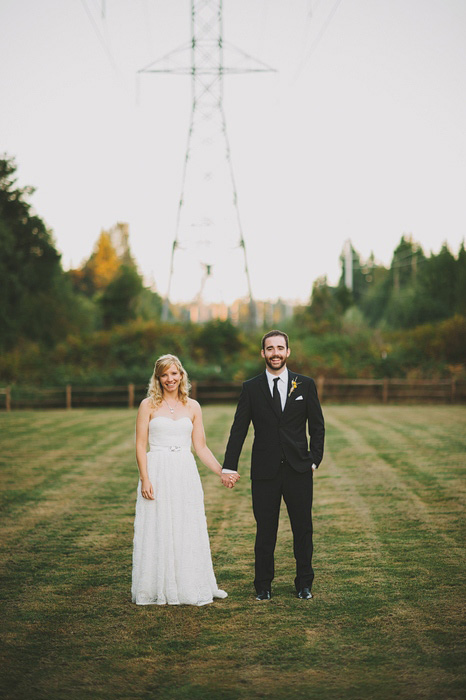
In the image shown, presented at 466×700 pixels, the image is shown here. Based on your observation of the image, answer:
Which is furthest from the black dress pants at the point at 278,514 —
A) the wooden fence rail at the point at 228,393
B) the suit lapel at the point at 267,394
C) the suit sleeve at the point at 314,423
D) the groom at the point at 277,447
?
the wooden fence rail at the point at 228,393

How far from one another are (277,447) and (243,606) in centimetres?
123

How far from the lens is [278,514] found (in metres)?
5.61

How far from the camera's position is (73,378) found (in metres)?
33.6

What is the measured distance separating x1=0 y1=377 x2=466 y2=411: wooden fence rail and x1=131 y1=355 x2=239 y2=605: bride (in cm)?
2610

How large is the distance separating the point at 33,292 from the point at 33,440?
1110 inches

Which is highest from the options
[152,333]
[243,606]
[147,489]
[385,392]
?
[152,333]

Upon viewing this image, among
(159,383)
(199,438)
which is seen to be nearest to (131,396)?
(199,438)

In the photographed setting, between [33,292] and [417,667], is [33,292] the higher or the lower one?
the higher one

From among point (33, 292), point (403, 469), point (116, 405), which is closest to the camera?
point (403, 469)

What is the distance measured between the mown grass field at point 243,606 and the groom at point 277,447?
521 millimetres

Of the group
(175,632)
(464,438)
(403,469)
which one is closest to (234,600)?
(175,632)

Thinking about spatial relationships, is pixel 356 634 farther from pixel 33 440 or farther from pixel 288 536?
pixel 33 440

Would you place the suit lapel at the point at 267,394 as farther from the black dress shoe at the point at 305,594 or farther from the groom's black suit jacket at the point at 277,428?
the black dress shoe at the point at 305,594

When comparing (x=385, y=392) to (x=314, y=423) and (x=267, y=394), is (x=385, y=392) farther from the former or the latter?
(x=267, y=394)
